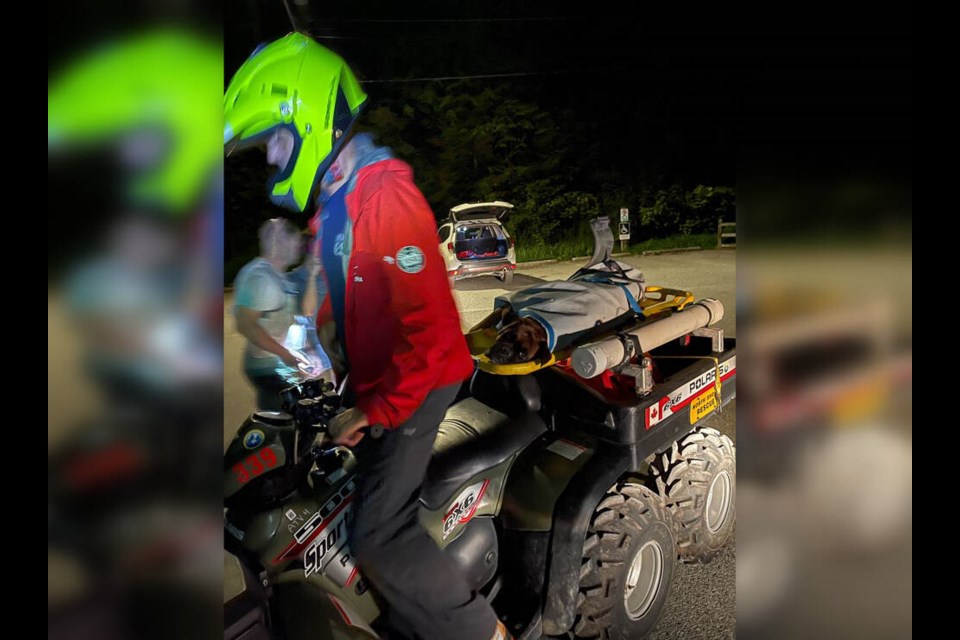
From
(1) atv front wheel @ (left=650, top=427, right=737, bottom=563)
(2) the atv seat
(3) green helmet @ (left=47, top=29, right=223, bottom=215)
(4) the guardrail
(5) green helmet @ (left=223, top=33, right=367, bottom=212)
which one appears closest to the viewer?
(3) green helmet @ (left=47, top=29, right=223, bottom=215)

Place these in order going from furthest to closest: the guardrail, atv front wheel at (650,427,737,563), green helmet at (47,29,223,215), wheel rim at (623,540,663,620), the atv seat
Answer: atv front wheel at (650,427,737,563) → wheel rim at (623,540,663,620) → the guardrail → the atv seat → green helmet at (47,29,223,215)

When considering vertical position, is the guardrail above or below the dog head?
above

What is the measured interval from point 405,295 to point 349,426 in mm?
304

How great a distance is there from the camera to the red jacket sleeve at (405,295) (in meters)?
1.53

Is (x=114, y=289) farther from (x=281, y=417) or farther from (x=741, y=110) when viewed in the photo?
(x=741, y=110)

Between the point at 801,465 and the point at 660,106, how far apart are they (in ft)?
3.02

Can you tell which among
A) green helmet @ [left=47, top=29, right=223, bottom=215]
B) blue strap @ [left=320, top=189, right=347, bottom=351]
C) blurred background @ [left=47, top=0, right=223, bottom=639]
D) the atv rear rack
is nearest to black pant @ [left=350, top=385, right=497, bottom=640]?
the atv rear rack

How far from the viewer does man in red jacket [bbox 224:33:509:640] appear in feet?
4.84

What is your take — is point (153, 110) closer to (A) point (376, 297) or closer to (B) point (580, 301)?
(A) point (376, 297)

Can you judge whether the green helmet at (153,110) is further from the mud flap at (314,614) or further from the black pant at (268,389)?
the mud flap at (314,614)

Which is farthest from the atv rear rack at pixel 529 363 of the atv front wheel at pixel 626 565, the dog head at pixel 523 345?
the atv front wheel at pixel 626 565

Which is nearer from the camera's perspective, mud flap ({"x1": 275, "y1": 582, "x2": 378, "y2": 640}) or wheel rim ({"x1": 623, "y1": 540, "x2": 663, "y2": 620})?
mud flap ({"x1": 275, "y1": 582, "x2": 378, "y2": 640})

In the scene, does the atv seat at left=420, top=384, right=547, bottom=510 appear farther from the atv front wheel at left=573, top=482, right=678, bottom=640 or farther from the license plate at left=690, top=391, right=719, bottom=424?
the license plate at left=690, top=391, right=719, bottom=424

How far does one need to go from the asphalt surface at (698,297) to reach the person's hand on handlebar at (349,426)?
14.6 inches
